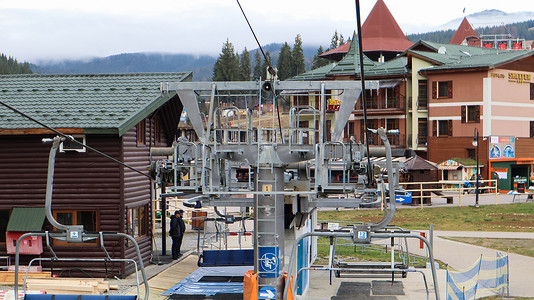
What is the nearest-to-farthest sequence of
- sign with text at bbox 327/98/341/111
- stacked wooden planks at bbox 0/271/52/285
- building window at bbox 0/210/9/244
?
1. stacked wooden planks at bbox 0/271/52/285
2. building window at bbox 0/210/9/244
3. sign with text at bbox 327/98/341/111

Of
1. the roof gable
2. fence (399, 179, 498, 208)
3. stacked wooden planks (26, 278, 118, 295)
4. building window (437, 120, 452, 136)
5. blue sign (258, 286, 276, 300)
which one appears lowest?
stacked wooden planks (26, 278, 118, 295)

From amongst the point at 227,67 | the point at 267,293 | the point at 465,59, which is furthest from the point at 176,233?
the point at 227,67

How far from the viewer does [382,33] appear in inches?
3484

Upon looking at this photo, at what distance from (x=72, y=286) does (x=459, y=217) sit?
26.7 m

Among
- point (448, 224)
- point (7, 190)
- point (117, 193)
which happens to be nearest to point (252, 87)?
point (117, 193)

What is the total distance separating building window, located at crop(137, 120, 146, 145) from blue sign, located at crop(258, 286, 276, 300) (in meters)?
11.2

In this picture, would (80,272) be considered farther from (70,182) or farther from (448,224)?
(448,224)

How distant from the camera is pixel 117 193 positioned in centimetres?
2242

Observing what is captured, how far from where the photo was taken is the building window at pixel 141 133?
24.6m

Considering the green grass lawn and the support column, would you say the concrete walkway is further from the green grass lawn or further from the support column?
the support column

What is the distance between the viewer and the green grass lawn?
122 feet

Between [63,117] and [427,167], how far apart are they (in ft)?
108

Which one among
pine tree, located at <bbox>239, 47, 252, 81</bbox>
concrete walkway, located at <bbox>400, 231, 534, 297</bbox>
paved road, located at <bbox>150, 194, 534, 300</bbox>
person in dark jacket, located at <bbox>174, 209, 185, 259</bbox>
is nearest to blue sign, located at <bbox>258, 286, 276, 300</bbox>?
paved road, located at <bbox>150, 194, 534, 300</bbox>

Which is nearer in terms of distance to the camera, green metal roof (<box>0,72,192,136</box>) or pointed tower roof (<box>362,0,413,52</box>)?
green metal roof (<box>0,72,192,136</box>)
